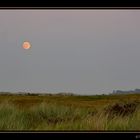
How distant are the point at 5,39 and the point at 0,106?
428 mm

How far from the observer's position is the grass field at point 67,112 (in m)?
2.84

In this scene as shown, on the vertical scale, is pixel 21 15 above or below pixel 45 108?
above

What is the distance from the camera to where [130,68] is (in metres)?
2.94

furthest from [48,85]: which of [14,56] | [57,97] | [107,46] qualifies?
[107,46]

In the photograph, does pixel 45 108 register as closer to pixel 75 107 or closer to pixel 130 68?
pixel 75 107

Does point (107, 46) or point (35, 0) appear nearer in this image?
point (35, 0)

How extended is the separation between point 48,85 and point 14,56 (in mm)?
283

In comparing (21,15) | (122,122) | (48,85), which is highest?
(21,15)

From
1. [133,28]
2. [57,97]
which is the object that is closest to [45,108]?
[57,97]

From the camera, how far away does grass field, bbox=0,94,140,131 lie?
284 centimetres

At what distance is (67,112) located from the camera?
2.93 meters

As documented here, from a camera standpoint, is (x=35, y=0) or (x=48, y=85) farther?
(x=48, y=85)

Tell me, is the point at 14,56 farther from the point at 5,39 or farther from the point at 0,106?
the point at 0,106

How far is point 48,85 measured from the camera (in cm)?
293
